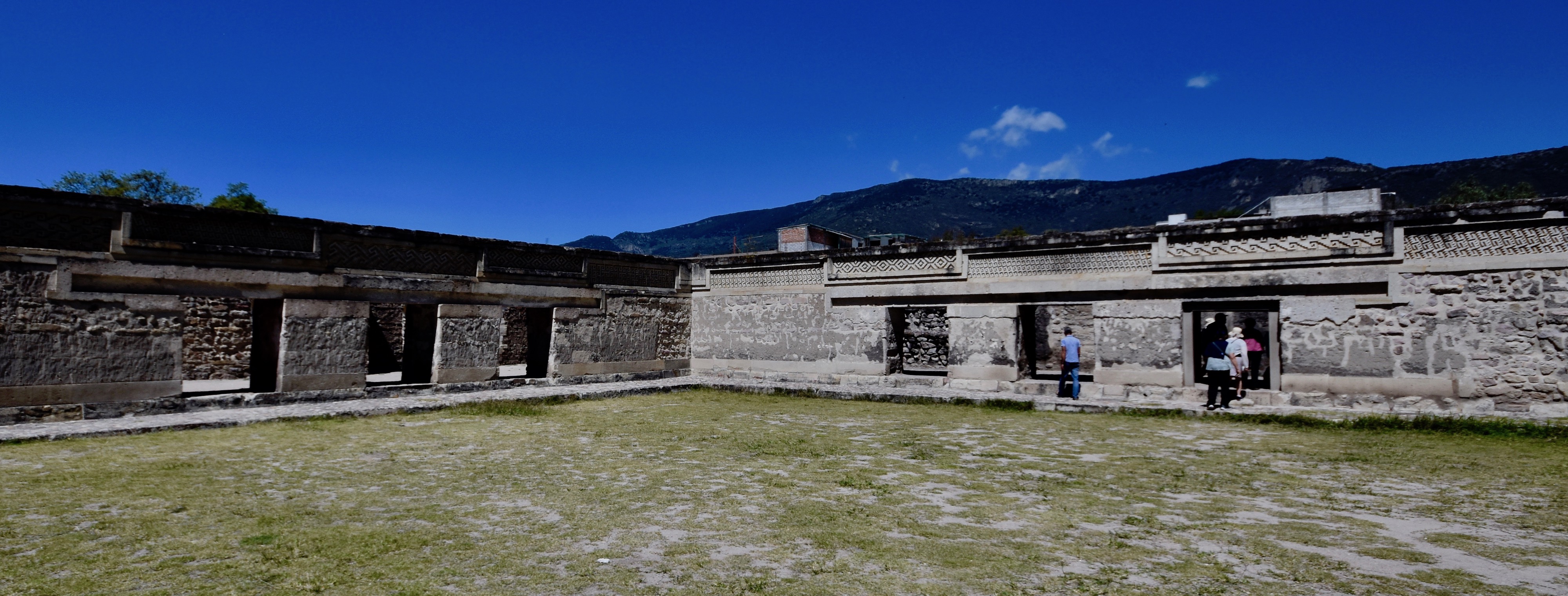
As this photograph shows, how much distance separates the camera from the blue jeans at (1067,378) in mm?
9961

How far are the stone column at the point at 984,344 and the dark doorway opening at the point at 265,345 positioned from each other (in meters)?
8.62

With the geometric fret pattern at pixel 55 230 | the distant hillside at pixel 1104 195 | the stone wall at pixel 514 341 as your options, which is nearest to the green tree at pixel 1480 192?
the distant hillside at pixel 1104 195

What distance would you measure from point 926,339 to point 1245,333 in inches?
251

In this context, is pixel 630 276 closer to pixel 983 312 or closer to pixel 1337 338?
pixel 983 312

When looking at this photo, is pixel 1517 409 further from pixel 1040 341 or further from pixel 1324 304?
pixel 1040 341

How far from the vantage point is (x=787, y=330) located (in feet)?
41.9

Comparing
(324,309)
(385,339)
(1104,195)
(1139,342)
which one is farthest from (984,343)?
(1104,195)

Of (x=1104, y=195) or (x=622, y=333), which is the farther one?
(x=1104, y=195)

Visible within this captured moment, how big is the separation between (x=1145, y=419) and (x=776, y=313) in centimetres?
629

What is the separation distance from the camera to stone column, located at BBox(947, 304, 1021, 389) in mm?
10922

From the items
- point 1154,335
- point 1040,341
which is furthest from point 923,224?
point 1154,335

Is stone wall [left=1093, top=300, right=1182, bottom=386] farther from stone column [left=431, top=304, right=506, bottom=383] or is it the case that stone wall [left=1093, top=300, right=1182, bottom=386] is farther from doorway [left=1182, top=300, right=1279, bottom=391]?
stone column [left=431, top=304, right=506, bottom=383]

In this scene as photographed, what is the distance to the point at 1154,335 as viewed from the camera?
9.84m

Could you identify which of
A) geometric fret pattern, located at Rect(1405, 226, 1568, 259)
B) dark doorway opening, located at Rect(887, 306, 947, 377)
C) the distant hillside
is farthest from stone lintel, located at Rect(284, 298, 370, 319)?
the distant hillside
